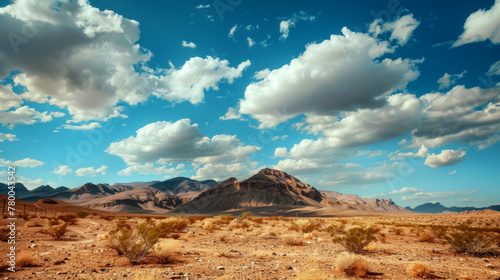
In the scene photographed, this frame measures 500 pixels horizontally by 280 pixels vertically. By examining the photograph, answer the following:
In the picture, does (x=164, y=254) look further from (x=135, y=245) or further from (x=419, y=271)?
(x=419, y=271)

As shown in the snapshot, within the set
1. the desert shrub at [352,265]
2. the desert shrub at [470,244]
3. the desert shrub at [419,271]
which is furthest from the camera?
the desert shrub at [470,244]

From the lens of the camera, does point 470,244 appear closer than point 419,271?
No

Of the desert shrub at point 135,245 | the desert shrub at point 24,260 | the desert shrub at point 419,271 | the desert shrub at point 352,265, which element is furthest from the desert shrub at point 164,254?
the desert shrub at point 419,271

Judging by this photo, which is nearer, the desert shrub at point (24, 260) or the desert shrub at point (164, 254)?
the desert shrub at point (24, 260)

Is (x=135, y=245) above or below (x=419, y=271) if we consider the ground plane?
above

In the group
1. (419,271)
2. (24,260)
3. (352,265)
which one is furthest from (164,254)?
(419,271)

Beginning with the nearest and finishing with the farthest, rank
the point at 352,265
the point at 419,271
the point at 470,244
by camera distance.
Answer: the point at 419,271 < the point at 352,265 < the point at 470,244

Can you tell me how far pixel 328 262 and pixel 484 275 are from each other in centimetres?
488

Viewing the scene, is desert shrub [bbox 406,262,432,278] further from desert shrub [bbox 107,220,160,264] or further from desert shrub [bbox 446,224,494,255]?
desert shrub [bbox 107,220,160,264]

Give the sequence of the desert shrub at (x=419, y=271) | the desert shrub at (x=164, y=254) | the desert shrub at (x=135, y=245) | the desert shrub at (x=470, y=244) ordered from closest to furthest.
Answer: the desert shrub at (x=419, y=271), the desert shrub at (x=135, y=245), the desert shrub at (x=164, y=254), the desert shrub at (x=470, y=244)

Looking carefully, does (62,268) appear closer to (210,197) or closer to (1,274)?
(1,274)

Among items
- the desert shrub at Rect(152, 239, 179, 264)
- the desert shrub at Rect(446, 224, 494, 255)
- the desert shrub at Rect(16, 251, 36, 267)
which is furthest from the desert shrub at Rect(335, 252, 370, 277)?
the desert shrub at Rect(16, 251, 36, 267)

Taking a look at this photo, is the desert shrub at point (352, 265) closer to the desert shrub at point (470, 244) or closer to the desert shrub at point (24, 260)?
the desert shrub at point (470, 244)

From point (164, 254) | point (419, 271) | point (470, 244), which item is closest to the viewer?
point (419, 271)
